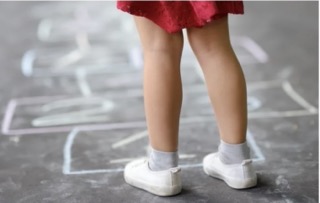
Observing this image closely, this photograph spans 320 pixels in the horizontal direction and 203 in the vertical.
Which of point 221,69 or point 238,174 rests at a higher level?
point 221,69

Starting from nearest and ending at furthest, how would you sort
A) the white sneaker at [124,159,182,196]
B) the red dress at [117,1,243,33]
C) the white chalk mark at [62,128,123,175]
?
the red dress at [117,1,243,33]
the white sneaker at [124,159,182,196]
the white chalk mark at [62,128,123,175]

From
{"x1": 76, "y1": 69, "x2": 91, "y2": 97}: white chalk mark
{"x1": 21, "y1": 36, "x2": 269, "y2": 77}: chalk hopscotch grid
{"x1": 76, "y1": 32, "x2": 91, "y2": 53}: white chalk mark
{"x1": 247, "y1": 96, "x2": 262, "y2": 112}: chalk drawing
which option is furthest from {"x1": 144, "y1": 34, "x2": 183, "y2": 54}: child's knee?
{"x1": 76, "y1": 32, "x2": 91, "y2": 53}: white chalk mark

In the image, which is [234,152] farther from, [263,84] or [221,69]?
[263,84]

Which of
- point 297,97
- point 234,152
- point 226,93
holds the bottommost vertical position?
point 297,97

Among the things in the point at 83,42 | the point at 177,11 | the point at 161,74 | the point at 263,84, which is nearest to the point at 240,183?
the point at 161,74

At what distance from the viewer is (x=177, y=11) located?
1.14 m

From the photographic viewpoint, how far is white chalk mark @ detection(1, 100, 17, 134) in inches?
66.2

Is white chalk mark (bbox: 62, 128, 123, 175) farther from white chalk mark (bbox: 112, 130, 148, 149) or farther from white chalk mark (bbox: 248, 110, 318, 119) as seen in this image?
white chalk mark (bbox: 248, 110, 318, 119)

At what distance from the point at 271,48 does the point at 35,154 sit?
1.23 metres

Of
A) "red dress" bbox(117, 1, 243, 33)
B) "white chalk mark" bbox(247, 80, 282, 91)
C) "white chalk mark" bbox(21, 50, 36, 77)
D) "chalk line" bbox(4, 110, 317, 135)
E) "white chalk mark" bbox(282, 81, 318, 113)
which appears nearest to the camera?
"red dress" bbox(117, 1, 243, 33)

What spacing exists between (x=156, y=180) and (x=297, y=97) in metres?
0.77

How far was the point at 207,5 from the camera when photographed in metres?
1.12

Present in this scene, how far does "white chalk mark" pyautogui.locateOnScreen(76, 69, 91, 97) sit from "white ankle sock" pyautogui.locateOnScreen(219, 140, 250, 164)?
78 cm

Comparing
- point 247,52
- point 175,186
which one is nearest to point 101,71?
point 247,52
